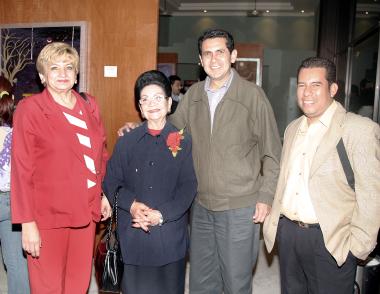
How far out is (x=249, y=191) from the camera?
91.2 inches

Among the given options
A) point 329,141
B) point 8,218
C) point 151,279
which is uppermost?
point 329,141

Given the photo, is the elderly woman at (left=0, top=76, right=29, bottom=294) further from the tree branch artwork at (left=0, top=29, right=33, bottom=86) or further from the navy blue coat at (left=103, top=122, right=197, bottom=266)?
the tree branch artwork at (left=0, top=29, right=33, bottom=86)

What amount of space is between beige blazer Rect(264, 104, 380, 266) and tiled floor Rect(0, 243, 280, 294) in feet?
5.48

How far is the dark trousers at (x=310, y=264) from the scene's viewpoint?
79.4 inches

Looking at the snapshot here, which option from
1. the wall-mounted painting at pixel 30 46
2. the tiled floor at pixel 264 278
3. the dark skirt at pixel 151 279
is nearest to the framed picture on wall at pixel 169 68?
the wall-mounted painting at pixel 30 46

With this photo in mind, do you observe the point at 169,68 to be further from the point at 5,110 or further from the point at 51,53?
the point at 51,53

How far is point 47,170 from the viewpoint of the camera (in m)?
2.04

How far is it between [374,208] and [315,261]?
1.37 feet

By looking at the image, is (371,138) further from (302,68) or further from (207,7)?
(207,7)

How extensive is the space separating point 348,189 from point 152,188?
3.33 feet

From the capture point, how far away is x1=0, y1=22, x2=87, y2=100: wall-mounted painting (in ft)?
12.5

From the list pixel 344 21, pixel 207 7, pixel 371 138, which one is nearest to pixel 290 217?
pixel 371 138

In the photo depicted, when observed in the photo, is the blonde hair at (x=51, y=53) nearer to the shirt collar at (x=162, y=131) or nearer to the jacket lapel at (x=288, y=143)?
the shirt collar at (x=162, y=131)

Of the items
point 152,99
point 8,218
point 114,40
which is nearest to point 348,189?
point 152,99
